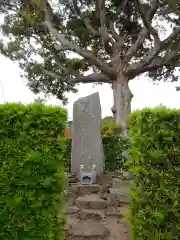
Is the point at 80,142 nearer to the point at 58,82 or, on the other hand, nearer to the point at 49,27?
the point at 49,27

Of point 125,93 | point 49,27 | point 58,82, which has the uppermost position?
point 49,27

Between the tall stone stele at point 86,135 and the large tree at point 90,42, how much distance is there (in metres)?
7.69

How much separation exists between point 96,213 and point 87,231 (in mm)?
890

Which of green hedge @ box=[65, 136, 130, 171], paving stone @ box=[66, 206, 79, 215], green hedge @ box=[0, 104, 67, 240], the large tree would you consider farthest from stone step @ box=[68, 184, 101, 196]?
the large tree

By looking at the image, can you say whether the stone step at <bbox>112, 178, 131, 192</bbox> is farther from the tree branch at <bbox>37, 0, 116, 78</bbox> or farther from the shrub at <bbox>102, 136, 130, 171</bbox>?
the tree branch at <bbox>37, 0, 116, 78</bbox>

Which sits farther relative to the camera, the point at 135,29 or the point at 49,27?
the point at 135,29

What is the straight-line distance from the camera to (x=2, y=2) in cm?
1878

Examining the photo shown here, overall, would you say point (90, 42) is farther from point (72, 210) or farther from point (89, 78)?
point (72, 210)

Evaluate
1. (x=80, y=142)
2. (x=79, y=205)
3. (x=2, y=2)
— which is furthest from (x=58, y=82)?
(x=79, y=205)

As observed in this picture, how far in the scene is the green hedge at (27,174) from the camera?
126 inches

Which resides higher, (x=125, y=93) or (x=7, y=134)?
(x=125, y=93)

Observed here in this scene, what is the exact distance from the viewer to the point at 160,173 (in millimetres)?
3188

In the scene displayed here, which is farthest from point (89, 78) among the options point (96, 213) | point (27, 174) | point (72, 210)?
point (27, 174)

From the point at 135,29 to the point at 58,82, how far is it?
21.0ft
